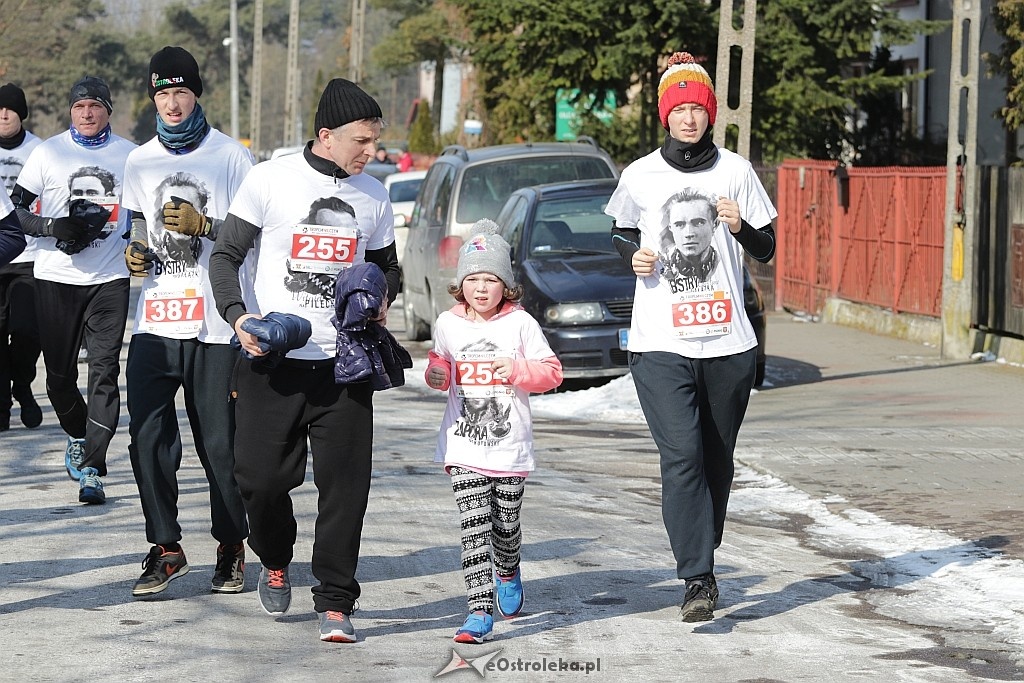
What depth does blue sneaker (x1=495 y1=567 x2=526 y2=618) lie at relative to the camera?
20.8ft

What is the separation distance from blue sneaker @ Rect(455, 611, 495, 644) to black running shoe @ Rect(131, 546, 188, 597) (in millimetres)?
1316

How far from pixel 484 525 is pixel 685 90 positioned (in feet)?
5.74

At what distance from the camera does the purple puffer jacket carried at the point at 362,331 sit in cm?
577

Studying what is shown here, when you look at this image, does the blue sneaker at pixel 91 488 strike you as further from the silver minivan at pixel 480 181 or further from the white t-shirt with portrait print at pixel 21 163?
the silver minivan at pixel 480 181

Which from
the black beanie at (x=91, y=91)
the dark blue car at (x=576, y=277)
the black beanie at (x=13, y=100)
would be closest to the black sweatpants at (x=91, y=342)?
the black beanie at (x=91, y=91)

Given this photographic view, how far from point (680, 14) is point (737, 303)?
19775mm

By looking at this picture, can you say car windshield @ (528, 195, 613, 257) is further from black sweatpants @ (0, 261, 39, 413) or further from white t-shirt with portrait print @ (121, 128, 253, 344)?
white t-shirt with portrait print @ (121, 128, 253, 344)

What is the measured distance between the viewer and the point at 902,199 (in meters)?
19.0

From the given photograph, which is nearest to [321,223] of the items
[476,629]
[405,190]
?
[476,629]

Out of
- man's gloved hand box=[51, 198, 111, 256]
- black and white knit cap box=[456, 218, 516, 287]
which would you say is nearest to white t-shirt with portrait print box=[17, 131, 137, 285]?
man's gloved hand box=[51, 198, 111, 256]

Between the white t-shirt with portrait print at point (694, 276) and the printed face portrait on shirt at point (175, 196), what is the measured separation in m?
1.70

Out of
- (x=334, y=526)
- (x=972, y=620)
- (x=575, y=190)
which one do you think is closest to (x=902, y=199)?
(x=575, y=190)

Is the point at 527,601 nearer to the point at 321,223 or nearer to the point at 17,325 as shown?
the point at 321,223

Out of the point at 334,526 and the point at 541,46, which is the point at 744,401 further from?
the point at 541,46
